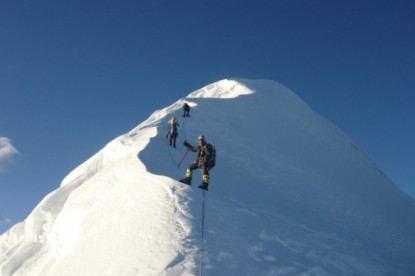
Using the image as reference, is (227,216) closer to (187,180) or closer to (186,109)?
(187,180)

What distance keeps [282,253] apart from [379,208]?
895 cm

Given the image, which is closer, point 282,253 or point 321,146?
point 282,253

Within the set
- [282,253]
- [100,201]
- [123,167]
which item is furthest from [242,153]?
[282,253]

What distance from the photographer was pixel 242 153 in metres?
20.0

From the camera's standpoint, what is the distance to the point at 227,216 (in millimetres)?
12586

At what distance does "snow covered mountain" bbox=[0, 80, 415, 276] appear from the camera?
1069 cm

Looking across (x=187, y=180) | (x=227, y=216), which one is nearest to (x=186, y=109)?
(x=187, y=180)


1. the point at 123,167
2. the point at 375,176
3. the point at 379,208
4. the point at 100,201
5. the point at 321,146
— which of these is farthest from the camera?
the point at 321,146

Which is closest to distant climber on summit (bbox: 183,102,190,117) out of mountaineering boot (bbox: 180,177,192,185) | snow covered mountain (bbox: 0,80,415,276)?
snow covered mountain (bbox: 0,80,415,276)

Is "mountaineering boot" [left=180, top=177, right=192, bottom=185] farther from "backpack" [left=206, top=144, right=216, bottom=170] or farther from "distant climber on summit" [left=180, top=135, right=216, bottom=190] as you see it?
"backpack" [left=206, top=144, right=216, bottom=170]

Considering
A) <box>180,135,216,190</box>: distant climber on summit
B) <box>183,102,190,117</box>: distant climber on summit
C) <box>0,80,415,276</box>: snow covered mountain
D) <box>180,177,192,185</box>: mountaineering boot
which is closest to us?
<box>0,80,415,276</box>: snow covered mountain

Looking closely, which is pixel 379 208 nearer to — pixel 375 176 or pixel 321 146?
pixel 375 176

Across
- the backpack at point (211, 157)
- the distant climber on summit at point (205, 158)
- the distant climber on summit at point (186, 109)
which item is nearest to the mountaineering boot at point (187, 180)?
the distant climber on summit at point (205, 158)

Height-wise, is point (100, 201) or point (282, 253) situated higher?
point (100, 201)
